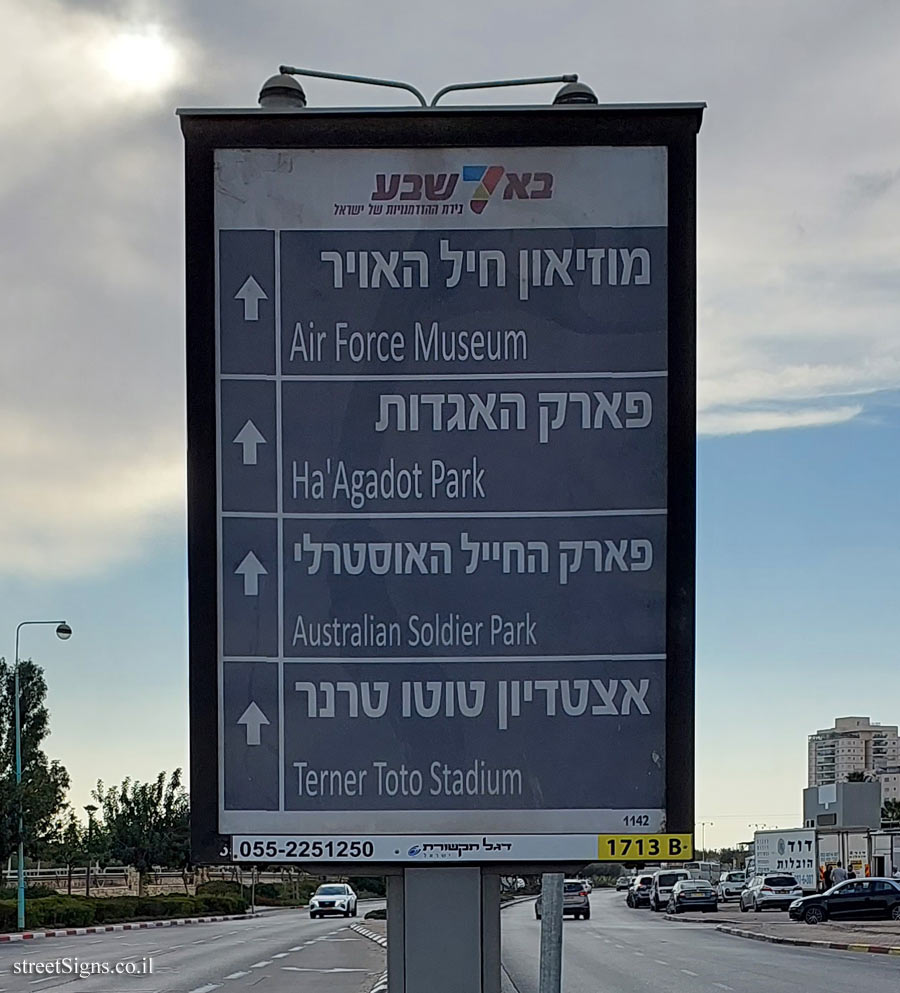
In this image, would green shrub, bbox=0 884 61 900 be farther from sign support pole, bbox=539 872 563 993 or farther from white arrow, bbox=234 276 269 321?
white arrow, bbox=234 276 269 321

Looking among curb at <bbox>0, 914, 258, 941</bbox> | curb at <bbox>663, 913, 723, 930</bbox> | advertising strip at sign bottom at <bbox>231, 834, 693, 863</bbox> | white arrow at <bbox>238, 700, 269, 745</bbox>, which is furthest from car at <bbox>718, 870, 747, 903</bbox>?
white arrow at <bbox>238, 700, 269, 745</bbox>

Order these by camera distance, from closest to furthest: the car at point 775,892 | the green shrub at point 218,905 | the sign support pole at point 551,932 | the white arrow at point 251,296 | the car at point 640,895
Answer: the white arrow at point 251,296, the sign support pole at point 551,932, the car at point 775,892, the green shrub at point 218,905, the car at point 640,895

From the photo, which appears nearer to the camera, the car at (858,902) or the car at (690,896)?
the car at (858,902)

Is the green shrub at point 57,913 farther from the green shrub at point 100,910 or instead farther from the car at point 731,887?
the car at point 731,887

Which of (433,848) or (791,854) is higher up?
(433,848)

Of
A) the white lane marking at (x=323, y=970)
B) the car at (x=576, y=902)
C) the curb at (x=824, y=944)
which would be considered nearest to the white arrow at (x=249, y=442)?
the white lane marking at (x=323, y=970)

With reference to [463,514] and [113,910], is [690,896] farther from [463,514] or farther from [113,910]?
[463,514]

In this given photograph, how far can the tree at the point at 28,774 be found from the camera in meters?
42.3

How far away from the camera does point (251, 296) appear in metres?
5.27

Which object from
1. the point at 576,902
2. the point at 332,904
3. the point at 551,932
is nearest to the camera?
the point at 551,932

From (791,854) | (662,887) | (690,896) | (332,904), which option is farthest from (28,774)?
(791,854)

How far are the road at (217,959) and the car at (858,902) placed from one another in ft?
48.7

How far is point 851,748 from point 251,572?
623 feet

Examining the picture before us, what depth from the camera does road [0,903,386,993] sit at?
70.4 ft
